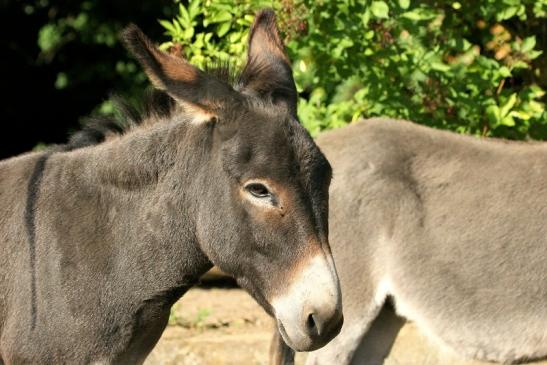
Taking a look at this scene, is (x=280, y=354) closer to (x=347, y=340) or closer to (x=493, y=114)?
(x=347, y=340)

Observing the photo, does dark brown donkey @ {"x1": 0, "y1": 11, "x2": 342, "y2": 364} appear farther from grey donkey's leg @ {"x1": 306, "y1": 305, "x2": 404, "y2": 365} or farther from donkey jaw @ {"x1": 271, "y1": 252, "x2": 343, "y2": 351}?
grey donkey's leg @ {"x1": 306, "y1": 305, "x2": 404, "y2": 365}

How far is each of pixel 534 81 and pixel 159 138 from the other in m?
4.45

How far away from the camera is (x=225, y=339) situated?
7570mm

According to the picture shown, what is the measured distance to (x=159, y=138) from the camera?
3.62 metres

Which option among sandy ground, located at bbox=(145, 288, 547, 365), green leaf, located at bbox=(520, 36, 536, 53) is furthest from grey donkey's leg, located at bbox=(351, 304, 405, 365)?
green leaf, located at bbox=(520, 36, 536, 53)

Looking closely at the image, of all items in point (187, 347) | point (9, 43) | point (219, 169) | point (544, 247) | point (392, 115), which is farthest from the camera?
point (9, 43)

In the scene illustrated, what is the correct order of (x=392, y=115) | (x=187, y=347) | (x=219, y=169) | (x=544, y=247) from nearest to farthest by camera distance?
1. (x=219, y=169)
2. (x=544, y=247)
3. (x=392, y=115)
4. (x=187, y=347)

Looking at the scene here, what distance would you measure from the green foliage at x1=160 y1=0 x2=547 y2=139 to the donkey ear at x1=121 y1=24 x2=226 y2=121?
101 inches

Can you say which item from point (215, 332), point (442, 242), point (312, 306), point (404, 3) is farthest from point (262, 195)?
point (215, 332)

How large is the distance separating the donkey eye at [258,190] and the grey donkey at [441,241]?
216cm

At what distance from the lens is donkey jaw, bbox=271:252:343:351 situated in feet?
10.4

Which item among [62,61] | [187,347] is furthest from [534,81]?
[62,61]

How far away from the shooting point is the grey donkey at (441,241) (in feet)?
17.7

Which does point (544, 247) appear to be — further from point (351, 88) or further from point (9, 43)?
point (9, 43)
